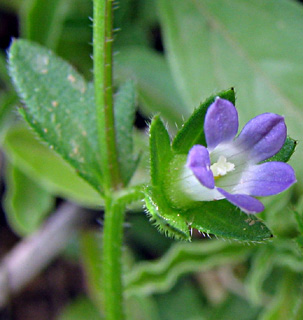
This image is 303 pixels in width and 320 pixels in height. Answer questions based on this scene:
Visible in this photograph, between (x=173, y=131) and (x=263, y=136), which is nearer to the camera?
(x=263, y=136)

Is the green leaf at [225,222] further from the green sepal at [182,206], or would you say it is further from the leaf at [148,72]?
the leaf at [148,72]

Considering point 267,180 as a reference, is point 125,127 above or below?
above

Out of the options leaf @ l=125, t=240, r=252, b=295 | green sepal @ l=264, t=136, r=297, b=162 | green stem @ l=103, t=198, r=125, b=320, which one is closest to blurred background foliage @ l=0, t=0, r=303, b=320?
leaf @ l=125, t=240, r=252, b=295

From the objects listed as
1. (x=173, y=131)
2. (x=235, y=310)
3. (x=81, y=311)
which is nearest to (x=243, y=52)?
(x=173, y=131)

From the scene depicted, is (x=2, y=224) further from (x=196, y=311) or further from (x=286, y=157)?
(x=286, y=157)

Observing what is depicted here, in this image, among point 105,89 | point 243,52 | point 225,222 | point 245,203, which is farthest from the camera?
point 243,52

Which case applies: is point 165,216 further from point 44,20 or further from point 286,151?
point 44,20

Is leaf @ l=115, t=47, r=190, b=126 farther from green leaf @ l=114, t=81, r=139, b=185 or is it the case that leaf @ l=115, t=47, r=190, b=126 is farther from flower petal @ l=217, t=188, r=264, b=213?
flower petal @ l=217, t=188, r=264, b=213

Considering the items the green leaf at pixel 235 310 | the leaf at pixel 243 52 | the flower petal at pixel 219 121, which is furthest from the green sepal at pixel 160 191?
the green leaf at pixel 235 310
